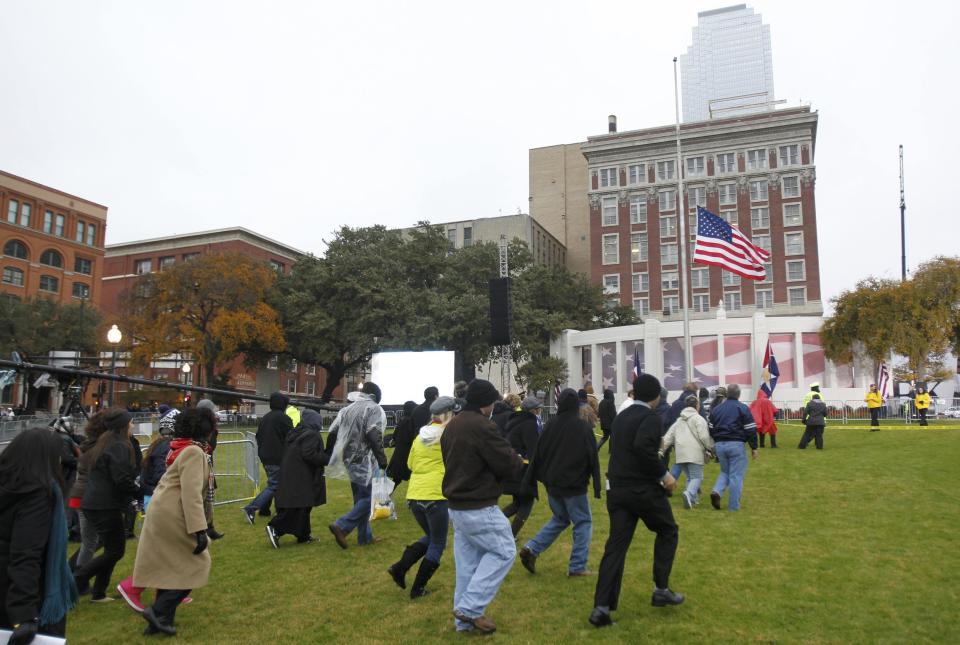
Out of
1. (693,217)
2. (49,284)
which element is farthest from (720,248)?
(49,284)

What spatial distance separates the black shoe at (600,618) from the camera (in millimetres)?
5889

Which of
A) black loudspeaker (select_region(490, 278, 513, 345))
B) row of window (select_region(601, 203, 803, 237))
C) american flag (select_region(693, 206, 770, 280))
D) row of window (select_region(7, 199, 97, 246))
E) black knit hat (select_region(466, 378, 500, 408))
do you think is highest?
row of window (select_region(601, 203, 803, 237))

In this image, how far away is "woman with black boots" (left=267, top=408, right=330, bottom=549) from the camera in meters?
9.12

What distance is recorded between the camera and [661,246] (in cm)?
8012

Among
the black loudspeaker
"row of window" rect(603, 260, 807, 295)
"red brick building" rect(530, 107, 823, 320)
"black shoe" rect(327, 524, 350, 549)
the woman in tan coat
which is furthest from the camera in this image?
"red brick building" rect(530, 107, 823, 320)

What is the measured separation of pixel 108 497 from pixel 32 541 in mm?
1792

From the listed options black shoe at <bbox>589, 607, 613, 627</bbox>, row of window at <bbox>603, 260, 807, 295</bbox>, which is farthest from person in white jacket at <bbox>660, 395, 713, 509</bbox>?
row of window at <bbox>603, 260, 807, 295</bbox>

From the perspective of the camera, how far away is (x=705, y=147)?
78.9 m

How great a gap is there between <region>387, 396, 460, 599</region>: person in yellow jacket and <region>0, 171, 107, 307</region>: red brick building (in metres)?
67.4

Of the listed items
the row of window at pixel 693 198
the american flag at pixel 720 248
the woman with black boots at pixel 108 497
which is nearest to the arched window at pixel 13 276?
the row of window at pixel 693 198

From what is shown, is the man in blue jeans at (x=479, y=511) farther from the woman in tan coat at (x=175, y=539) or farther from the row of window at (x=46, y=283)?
the row of window at (x=46, y=283)

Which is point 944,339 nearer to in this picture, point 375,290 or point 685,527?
point 375,290

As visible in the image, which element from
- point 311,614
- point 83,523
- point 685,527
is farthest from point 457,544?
point 685,527

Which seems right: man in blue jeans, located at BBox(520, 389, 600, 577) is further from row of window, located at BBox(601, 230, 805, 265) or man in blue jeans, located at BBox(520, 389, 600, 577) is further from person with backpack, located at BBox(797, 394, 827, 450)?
row of window, located at BBox(601, 230, 805, 265)
